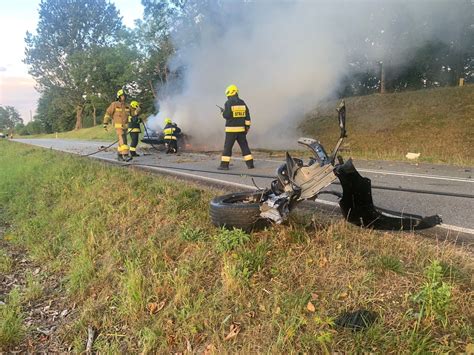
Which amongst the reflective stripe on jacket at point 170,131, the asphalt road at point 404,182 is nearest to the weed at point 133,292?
the asphalt road at point 404,182

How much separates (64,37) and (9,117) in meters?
80.2

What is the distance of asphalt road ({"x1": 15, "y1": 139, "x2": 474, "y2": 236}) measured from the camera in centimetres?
429

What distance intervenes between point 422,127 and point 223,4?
8260mm

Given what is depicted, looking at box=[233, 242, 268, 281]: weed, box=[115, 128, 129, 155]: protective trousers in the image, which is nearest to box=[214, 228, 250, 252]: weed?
box=[233, 242, 268, 281]: weed

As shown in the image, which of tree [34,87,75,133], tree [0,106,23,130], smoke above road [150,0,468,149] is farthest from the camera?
tree [0,106,23,130]

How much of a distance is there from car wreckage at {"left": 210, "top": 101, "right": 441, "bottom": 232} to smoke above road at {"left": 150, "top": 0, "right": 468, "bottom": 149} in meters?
8.70

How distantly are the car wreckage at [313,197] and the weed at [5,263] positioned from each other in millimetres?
2640

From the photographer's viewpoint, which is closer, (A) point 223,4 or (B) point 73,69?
(A) point 223,4

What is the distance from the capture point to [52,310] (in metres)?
3.61

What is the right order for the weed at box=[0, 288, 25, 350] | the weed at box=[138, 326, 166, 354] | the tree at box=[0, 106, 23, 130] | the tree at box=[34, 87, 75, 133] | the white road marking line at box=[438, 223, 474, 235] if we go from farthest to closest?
1. the tree at box=[0, 106, 23, 130]
2. the tree at box=[34, 87, 75, 133]
3. the white road marking line at box=[438, 223, 474, 235]
4. the weed at box=[0, 288, 25, 350]
5. the weed at box=[138, 326, 166, 354]

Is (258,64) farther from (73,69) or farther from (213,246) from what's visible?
(73,69)

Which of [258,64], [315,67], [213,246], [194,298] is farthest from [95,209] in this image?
[315,67]

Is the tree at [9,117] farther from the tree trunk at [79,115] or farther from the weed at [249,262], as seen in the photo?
the weed at [249,262]

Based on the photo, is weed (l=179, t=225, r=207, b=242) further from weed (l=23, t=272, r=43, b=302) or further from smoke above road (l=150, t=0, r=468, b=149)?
smoke above road (l=150, t=0, r=468, b=149)
